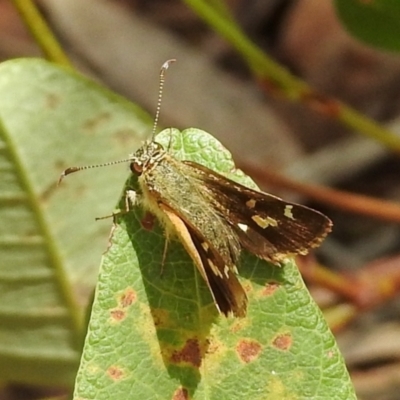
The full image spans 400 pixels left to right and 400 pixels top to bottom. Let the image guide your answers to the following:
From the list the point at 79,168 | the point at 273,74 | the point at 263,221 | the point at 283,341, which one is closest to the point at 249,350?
the point at 283,341

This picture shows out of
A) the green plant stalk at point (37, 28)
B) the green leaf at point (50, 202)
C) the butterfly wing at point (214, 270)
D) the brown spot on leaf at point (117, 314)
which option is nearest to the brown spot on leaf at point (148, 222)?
the butterfly wing at point (214, 270)

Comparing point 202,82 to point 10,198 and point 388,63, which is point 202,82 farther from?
point 10,198

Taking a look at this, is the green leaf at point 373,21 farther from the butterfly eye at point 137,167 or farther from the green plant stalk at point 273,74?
the butterfly eye at point 137,167

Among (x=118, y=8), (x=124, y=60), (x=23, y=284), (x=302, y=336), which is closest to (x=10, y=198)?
(x=23, y=284)

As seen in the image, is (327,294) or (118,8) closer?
(327,294)

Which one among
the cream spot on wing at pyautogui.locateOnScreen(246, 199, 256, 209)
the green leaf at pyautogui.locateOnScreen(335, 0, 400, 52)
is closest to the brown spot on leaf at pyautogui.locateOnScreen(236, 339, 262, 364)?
the cream spot on wing at pyautogui.locateOnScreen(246, 199, 256, 209)

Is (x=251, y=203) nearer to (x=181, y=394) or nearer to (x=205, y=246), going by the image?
(x=205, y=246)

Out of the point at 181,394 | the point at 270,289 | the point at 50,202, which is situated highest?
the point at 270,289
